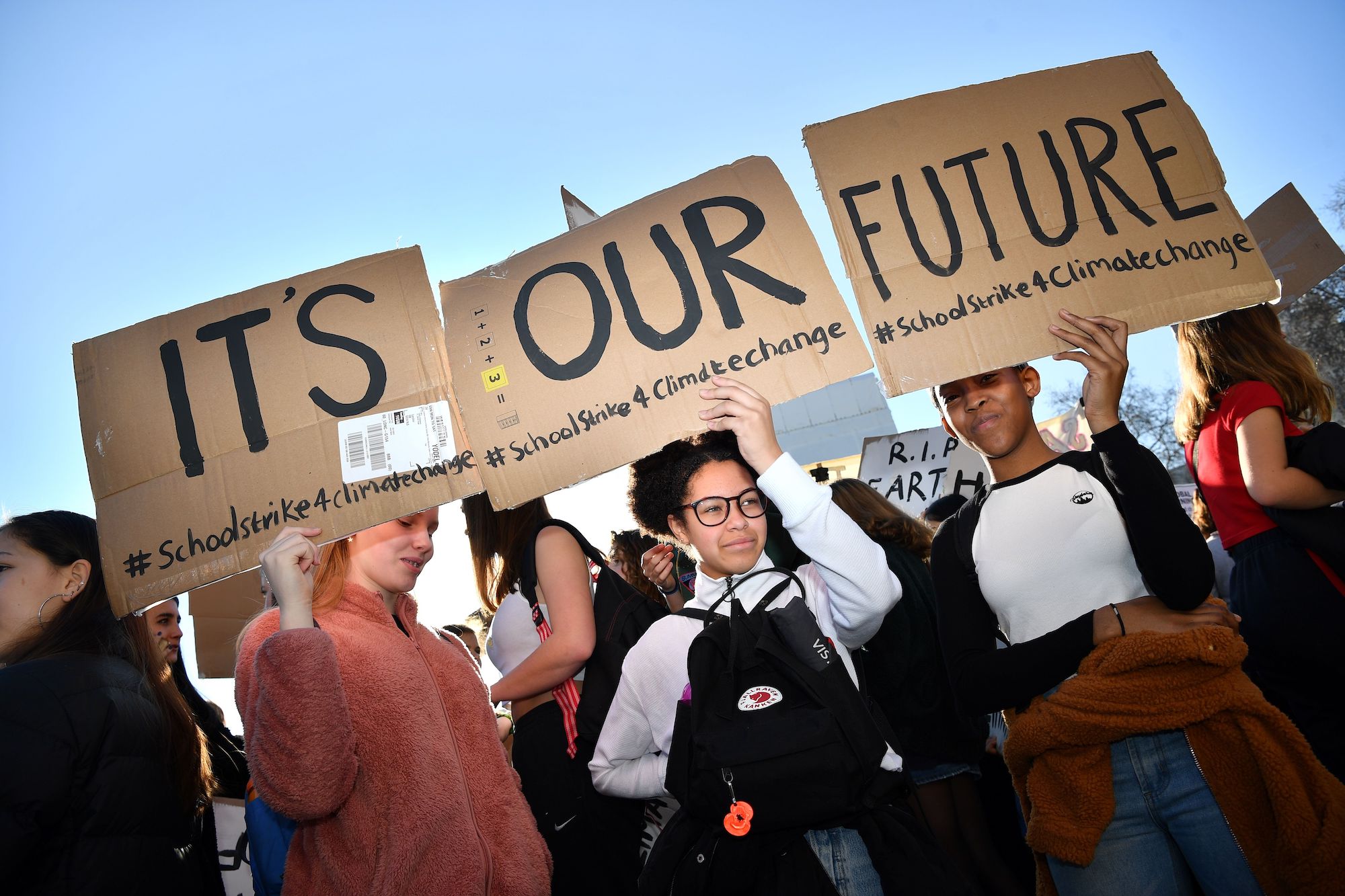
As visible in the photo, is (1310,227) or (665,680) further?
(1310,227)

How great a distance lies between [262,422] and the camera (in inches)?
85.6

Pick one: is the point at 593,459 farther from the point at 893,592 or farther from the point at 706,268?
the point at 893,592

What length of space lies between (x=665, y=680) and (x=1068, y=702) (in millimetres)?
998

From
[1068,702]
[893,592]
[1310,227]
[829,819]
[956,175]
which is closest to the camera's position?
[829,819]

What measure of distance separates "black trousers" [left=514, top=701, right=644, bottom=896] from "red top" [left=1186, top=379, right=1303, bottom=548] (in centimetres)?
219

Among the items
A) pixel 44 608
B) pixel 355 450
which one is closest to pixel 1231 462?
pixel 355 450

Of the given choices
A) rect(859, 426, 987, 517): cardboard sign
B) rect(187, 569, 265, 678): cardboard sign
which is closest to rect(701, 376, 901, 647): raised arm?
rect(187, 569, 265, 678): cardboard sign

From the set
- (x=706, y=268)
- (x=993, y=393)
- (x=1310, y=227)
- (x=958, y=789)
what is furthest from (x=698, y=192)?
(x=958, y=789)

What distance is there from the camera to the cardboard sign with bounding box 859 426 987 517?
18.3ft

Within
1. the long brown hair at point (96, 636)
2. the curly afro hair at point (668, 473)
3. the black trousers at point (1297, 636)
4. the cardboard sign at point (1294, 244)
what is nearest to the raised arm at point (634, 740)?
the curly afro hair at point (668, 473)

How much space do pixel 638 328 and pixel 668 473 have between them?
0.47 meters

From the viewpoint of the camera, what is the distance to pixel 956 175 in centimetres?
224

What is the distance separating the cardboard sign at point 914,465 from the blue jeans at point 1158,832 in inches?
145

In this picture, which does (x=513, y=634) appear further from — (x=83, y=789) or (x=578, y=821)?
Answer: (x=83, y=789)
